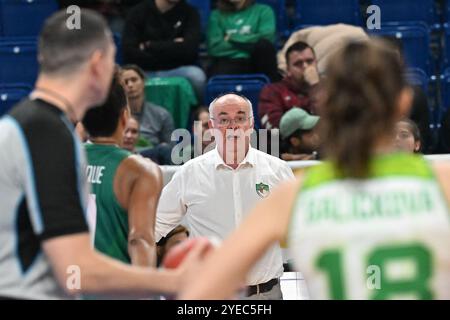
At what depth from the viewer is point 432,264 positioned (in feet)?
6.49

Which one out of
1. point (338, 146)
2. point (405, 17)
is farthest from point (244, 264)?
point (405, 17)

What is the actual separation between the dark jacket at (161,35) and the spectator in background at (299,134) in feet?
4.99

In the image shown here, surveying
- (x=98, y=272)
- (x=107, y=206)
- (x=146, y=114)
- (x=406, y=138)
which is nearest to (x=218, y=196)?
(x=406, y=138)

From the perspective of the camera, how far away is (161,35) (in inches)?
321


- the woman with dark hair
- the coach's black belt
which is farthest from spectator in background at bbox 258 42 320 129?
the woman with dark hair

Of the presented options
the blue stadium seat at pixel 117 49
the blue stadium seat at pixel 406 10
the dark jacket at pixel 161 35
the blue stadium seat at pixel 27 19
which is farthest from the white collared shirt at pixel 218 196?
the blue stadium seat at pixel 27 19

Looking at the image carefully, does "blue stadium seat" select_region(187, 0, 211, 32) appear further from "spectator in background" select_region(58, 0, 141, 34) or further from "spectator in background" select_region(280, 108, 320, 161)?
"spectator in background" select_region(280, 108, 320, 161)

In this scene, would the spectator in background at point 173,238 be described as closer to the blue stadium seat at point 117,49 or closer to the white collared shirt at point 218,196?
the white collared shirt at point 218,196

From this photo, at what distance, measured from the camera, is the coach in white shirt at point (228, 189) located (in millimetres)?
5082

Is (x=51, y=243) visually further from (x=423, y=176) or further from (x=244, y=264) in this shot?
(x=423, y=176)

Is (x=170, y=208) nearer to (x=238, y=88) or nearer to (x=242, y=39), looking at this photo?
(x=238, y=88)

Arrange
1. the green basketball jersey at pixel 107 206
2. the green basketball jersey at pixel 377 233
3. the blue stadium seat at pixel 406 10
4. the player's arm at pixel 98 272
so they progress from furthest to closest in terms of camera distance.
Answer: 1. the blue stadium seat at pixel 406 10
2. the green basketball jersey at pixel 107 206
3. the player's arm at pixel 98 272
4. the green basketball jersey at pixel 377 233
